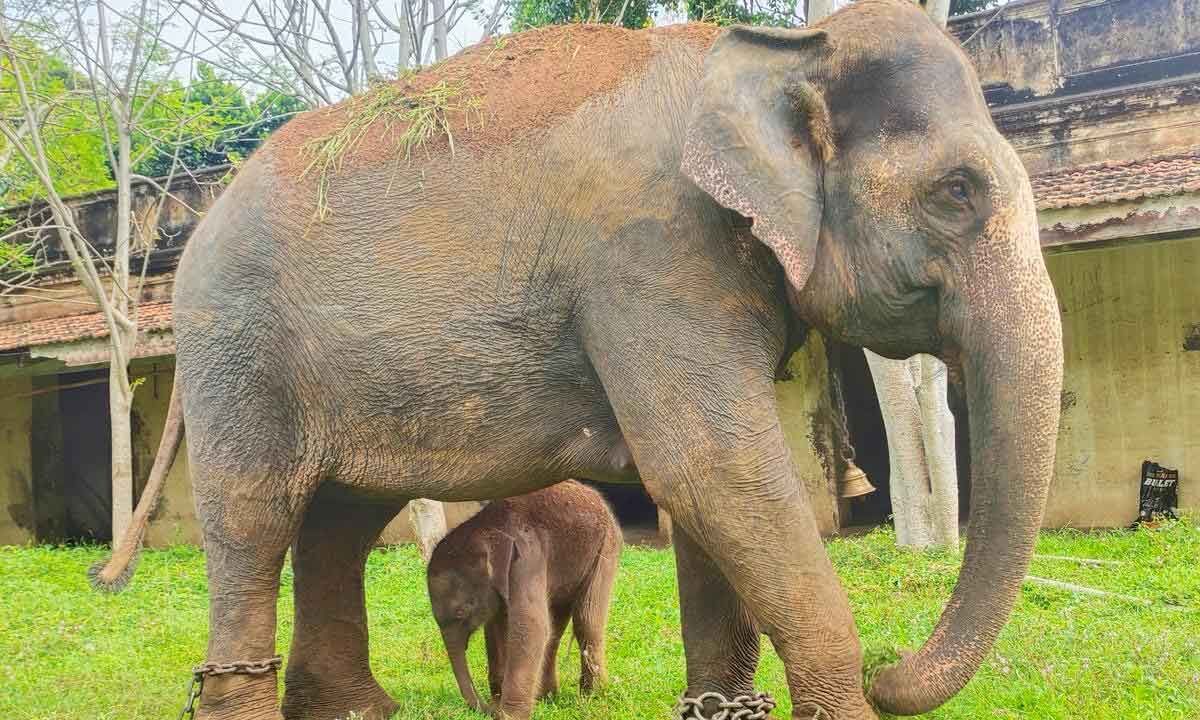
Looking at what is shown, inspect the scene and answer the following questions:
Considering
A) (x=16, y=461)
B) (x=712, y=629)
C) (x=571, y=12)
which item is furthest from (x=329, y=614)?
(x=16, y=461)

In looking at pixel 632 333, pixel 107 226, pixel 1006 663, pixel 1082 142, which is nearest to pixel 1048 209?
pixel 1082 142

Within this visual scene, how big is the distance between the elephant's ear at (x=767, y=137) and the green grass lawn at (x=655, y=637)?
1.14m

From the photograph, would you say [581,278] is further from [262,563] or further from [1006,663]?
[1006,663]

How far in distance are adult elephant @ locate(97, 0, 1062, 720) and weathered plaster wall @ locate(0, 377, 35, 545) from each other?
1219 centimetres

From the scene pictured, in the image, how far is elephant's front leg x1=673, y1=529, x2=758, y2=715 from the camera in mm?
3504

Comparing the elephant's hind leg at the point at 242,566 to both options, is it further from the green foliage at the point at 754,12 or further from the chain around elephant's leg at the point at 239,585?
the green foliage at the point at 754,12

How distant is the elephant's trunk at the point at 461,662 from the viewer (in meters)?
4.43

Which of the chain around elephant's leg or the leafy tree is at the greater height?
the leafy tree

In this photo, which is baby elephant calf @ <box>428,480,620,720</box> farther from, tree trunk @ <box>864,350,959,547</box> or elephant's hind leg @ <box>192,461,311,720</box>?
tree trunk @ <box>864,350,959,547</box>

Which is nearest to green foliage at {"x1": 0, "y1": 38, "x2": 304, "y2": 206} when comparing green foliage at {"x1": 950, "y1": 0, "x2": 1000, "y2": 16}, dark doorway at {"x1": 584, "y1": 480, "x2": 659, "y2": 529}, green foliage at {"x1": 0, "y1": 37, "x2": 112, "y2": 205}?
green foliage at {"x1": 0, "y1": 37, "x2": 112, "y2": 205}

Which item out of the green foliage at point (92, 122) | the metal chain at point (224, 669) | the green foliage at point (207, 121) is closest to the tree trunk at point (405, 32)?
the green foliage at point (92, 122)

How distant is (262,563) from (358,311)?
2.87 feet

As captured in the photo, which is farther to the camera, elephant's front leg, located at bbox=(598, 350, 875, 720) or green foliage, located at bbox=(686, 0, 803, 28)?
green foliage, located at bbox=(686, 0, 803, 28)

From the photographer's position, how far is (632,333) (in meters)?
2.97
